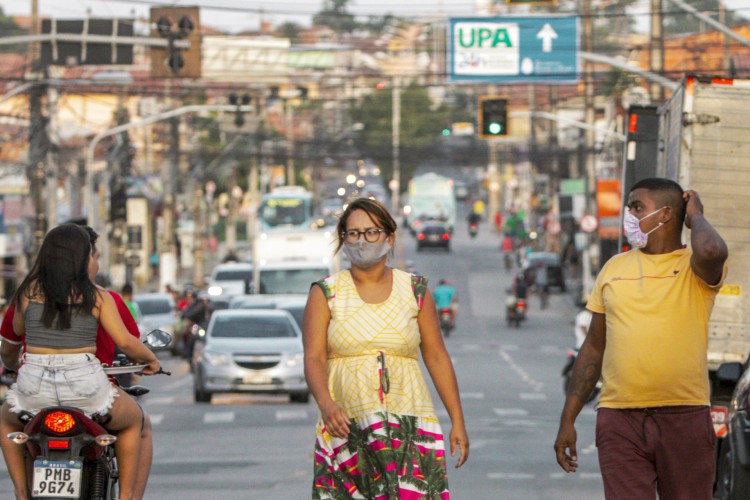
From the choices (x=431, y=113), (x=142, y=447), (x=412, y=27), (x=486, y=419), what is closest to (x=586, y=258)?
(x=486, y=419)

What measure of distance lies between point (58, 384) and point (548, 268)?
199ft

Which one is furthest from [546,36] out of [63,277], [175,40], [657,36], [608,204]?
[63,277]

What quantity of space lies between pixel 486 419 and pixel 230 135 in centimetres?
6276

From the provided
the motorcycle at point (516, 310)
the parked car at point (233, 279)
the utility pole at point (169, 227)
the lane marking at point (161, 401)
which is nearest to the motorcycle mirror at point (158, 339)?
the lane marking at point (161, 401)

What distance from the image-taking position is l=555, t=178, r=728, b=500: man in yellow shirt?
742 centimetres

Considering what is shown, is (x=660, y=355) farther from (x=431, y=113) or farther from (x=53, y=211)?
(x=431, y=113)

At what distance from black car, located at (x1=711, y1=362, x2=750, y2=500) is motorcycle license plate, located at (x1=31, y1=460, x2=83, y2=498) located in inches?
170

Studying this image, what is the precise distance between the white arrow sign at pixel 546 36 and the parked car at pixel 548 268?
82.0 ft

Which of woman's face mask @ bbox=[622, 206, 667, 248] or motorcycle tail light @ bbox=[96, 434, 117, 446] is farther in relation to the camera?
motorcycle tail light @ bbox=[96, 434, 117, 446]

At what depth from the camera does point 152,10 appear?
2981cm

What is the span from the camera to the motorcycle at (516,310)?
54031mm

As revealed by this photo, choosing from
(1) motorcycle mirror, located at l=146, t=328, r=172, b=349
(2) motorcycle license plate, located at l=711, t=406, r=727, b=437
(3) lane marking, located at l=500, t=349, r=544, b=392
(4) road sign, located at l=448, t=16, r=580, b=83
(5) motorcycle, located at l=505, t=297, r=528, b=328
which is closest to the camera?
(1) motorcycle mirror, located at l=146, t=328, r=172, b=349

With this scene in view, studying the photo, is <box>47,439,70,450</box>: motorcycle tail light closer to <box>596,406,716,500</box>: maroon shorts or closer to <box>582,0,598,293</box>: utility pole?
<box>596,406,716,500</box>: maroon shorts

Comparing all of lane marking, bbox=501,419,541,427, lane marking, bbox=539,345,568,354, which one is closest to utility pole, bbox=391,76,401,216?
lane marking, bbox=539,345,568,354
